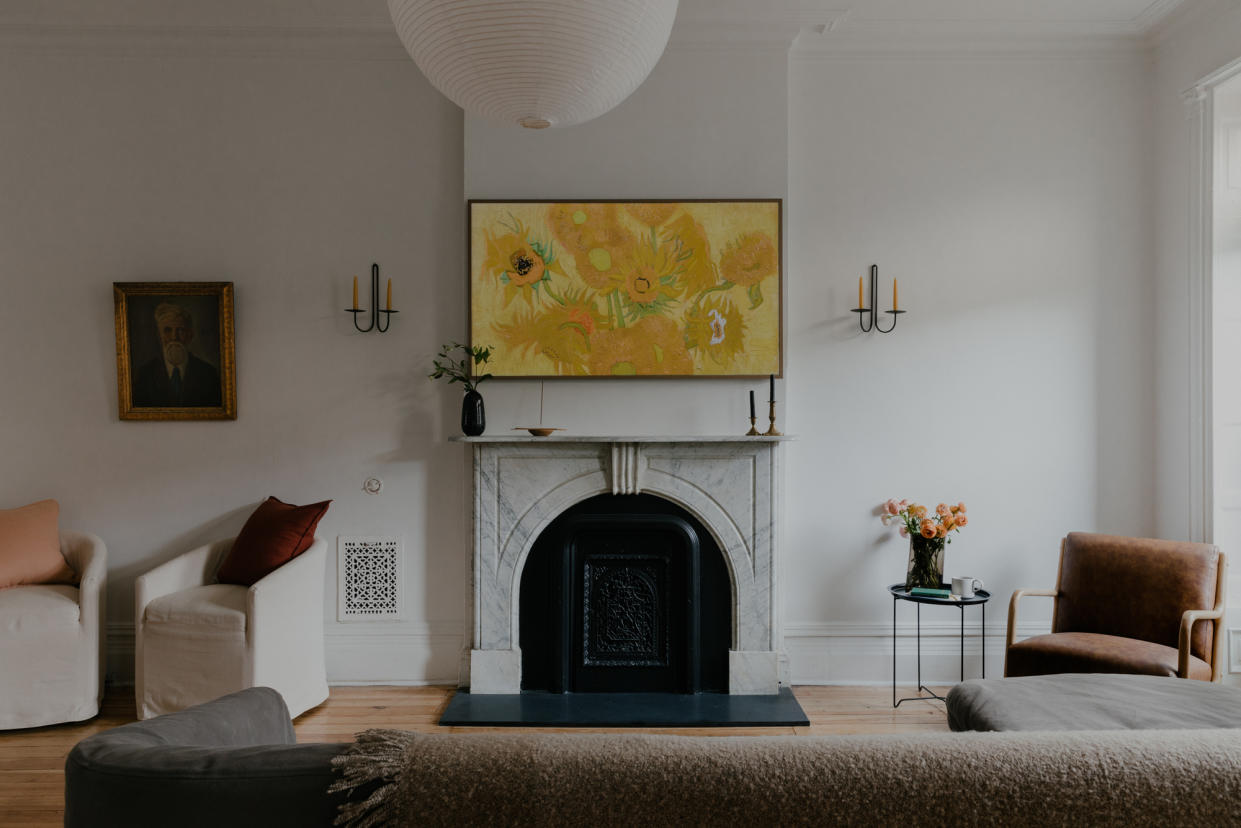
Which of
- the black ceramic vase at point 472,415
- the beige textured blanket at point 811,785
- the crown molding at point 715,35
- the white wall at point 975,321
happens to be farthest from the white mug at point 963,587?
the beige textured blanket at point 811,785

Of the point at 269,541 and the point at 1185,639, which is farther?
the point at 269,541

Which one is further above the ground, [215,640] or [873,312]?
[873,312]

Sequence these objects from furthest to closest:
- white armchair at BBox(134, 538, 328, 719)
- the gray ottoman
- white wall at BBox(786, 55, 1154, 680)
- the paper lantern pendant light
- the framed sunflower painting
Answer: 1. white wall at BBox(786, 55, 1154, 680)
2. the framed sunflower painting
3. white armchair at BBox(134, 538, 328, 719)
4. the gray ottoman
5. the paper lantern pendant light

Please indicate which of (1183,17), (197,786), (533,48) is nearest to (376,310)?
(533,48)

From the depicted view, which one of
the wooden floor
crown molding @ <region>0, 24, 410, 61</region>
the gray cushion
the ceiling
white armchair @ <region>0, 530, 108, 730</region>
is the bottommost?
the wooden floor

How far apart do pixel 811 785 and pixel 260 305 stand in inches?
147

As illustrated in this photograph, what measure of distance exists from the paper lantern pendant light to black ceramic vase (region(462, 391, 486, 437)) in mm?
2090

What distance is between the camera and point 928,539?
150 inches

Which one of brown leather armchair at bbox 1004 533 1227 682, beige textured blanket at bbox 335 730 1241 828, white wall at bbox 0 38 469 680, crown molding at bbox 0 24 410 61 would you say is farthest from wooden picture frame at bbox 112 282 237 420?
brown leather armchair at bbox 1004 533 1227 682

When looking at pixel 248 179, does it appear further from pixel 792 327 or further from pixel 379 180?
pixel 792 327

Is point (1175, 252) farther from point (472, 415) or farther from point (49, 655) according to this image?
point (49, 655)

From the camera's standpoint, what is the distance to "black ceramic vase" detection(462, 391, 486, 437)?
3910 mm

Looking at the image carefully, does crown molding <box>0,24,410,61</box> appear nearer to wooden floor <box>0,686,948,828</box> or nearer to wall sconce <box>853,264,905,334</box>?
wall sconce <box>853,264,905,334</box>

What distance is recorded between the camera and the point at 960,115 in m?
4.11
